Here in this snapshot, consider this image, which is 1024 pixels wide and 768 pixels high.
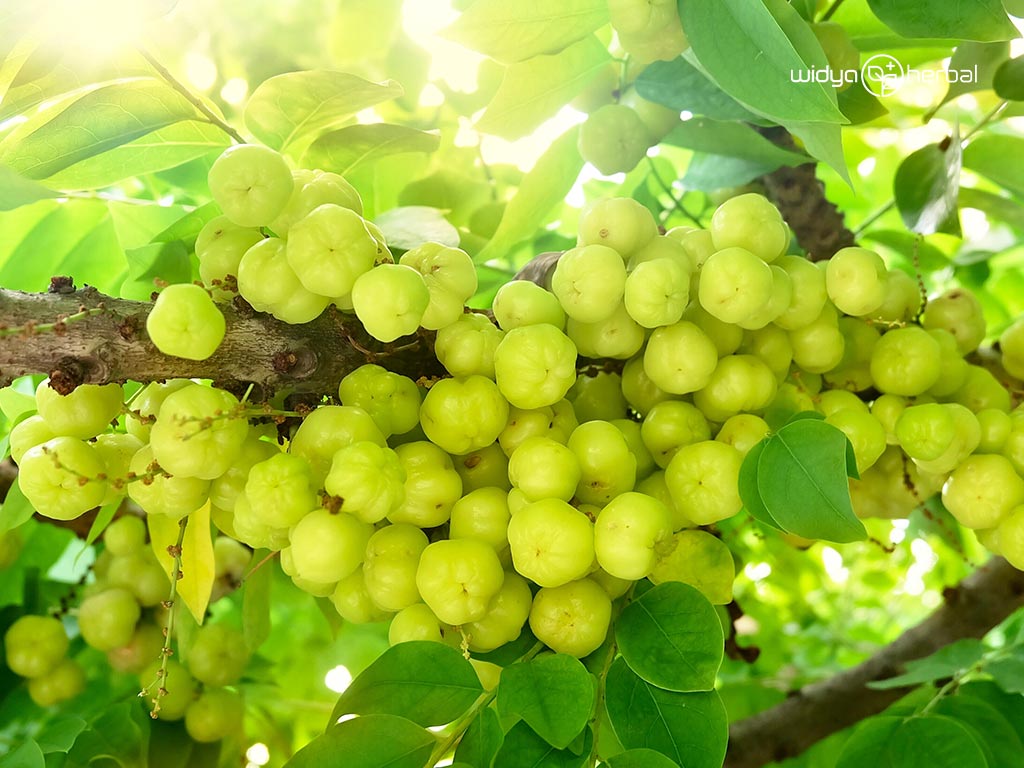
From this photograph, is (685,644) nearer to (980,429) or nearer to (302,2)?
(980,429)

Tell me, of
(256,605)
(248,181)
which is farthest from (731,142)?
(256,605)

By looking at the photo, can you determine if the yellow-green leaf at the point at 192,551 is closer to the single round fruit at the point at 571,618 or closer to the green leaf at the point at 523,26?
the single round fruit at the point at 571,618

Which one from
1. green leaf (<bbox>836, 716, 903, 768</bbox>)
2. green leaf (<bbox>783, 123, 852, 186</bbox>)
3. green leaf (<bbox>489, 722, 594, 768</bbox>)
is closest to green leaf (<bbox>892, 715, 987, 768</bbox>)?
green leaf (<bbox>836, 716, 903, 768</bbox>)

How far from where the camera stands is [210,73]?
194 cm

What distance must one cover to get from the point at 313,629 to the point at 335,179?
4.70ft

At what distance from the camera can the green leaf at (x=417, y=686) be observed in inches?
34.9

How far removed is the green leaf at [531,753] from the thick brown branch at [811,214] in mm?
961

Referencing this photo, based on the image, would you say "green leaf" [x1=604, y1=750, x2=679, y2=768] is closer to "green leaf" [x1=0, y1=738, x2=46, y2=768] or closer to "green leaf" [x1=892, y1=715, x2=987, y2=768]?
"green leaf" [x1=892, y1=715, x2=987, y2=768]

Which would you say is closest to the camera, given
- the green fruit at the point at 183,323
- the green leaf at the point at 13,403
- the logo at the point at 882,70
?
the green fruit at the point at 183,323

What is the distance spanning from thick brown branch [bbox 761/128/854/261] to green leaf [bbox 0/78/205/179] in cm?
101

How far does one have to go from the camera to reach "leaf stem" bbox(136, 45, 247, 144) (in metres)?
1.00

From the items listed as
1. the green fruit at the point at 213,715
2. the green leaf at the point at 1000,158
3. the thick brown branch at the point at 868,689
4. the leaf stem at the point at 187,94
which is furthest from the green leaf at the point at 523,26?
the thick brown branch at the point at 868,689

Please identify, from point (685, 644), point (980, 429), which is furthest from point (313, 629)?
point (980, 429)

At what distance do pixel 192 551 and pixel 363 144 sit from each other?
0.55m
